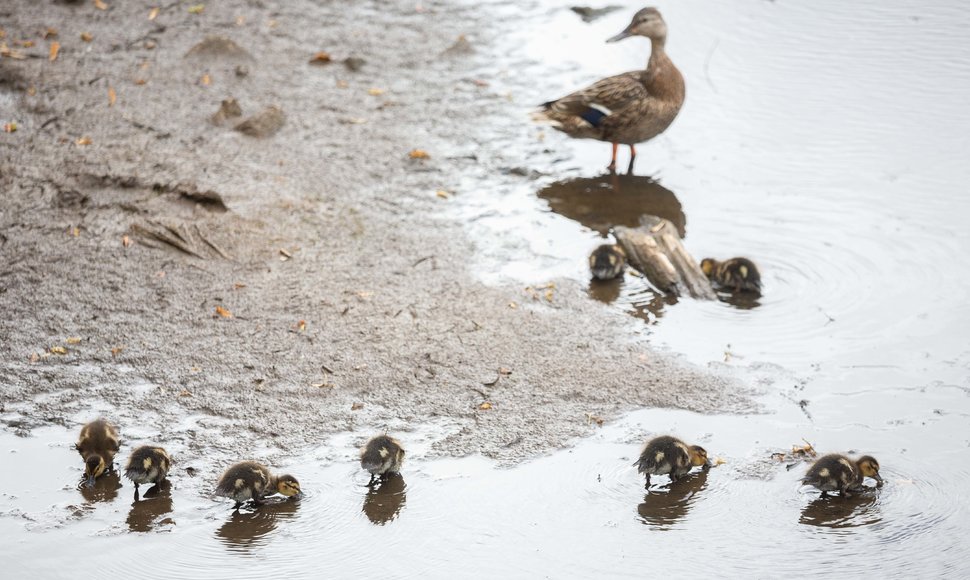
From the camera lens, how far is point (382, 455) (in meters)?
5.92

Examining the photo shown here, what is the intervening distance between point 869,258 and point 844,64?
162 inches

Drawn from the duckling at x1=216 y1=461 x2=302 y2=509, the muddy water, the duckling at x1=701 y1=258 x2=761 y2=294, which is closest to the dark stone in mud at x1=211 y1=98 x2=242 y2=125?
the muddy water

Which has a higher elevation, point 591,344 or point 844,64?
point 844,64

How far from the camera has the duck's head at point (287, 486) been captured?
585cm

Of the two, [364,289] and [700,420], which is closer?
[700,420]

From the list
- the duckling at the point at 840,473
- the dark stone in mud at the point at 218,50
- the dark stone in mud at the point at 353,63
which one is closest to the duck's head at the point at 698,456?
the duckling at the point at 840,473

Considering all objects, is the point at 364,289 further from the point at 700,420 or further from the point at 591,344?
the point at 700,420

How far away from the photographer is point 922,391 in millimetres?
6984

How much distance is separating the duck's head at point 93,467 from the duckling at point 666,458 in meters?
2.91

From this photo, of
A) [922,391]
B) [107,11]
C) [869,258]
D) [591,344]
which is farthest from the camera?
Answer: [107,11]

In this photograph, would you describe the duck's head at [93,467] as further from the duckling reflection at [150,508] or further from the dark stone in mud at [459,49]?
the dark stone in mud at [459,49]

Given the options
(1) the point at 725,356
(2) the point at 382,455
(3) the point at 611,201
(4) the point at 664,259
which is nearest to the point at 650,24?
(3) the point at 611,201

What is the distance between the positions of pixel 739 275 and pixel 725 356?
980mm

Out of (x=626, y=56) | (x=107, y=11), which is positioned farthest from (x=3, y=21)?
(x=626, y=56)
